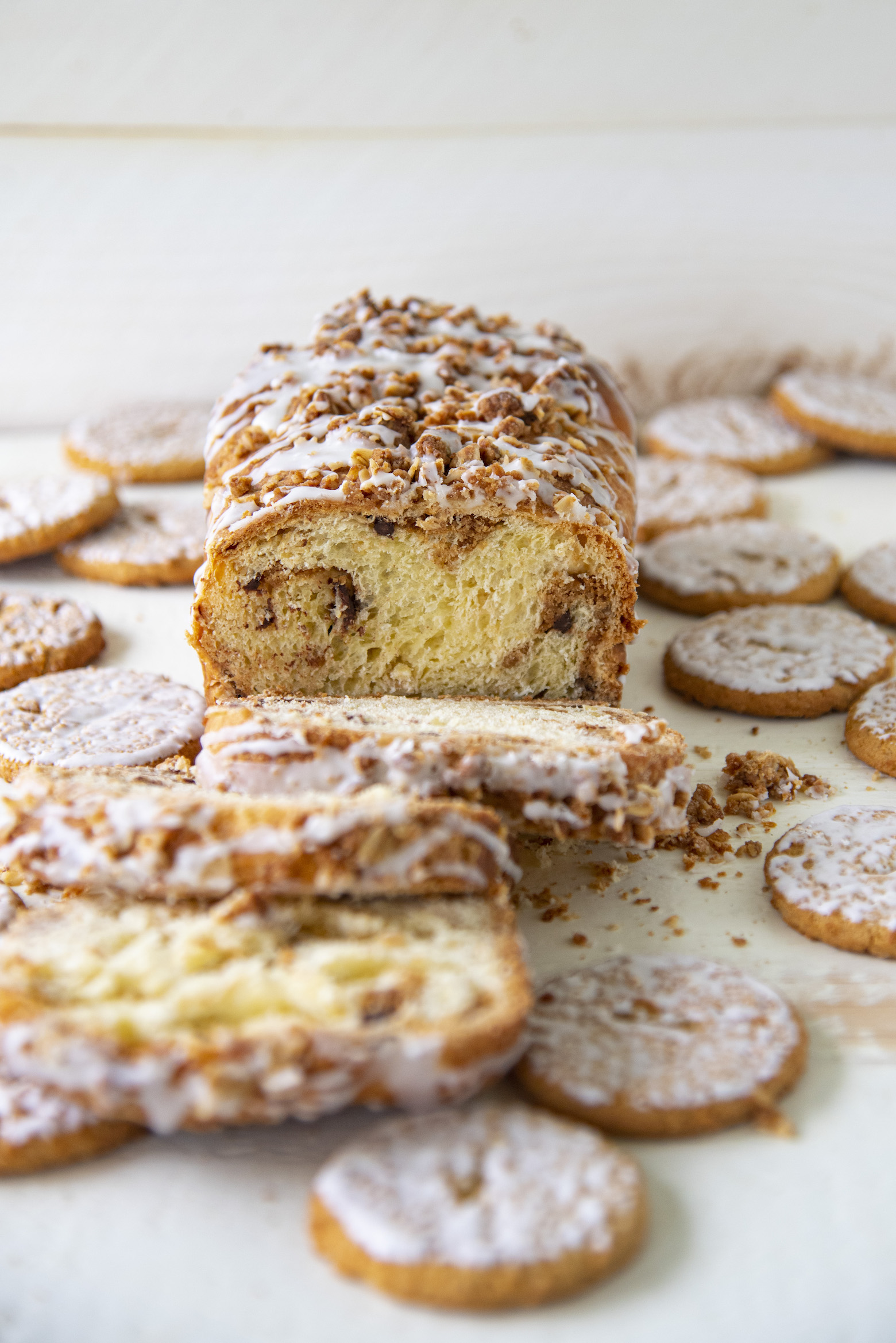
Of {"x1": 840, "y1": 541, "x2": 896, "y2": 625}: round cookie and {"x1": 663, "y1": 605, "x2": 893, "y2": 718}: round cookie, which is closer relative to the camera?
{"x1": 663, "y1": 605, "x2": 893, "y2": 718}: round cookie

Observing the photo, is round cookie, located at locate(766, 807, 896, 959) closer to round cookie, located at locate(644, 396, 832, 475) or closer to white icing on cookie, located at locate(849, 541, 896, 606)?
white icing on cookie, located at locate(849, 541, 896, 606)

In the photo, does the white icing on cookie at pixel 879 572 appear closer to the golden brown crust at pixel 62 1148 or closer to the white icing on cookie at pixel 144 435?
the white icing on cookie at pixel 144 435

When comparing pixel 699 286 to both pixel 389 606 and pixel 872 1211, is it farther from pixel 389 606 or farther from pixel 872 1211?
pixel 872 1211

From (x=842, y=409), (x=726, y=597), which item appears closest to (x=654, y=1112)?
(x=726, y=597)

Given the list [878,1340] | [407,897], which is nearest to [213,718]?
[407,897]

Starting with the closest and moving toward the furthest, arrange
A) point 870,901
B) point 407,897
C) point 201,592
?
1. point 407,897
2. point 870,901
3. point 201,592

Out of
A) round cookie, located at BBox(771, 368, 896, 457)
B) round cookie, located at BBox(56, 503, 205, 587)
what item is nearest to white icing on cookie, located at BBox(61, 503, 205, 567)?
round cookie, located at BBox(56, 503, 205, 587)

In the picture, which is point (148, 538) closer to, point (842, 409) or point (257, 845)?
point (257, 845)

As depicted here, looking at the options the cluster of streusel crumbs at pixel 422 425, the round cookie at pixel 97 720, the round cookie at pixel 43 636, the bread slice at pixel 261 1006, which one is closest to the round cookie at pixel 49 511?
the round cookie at pixel 43 636
